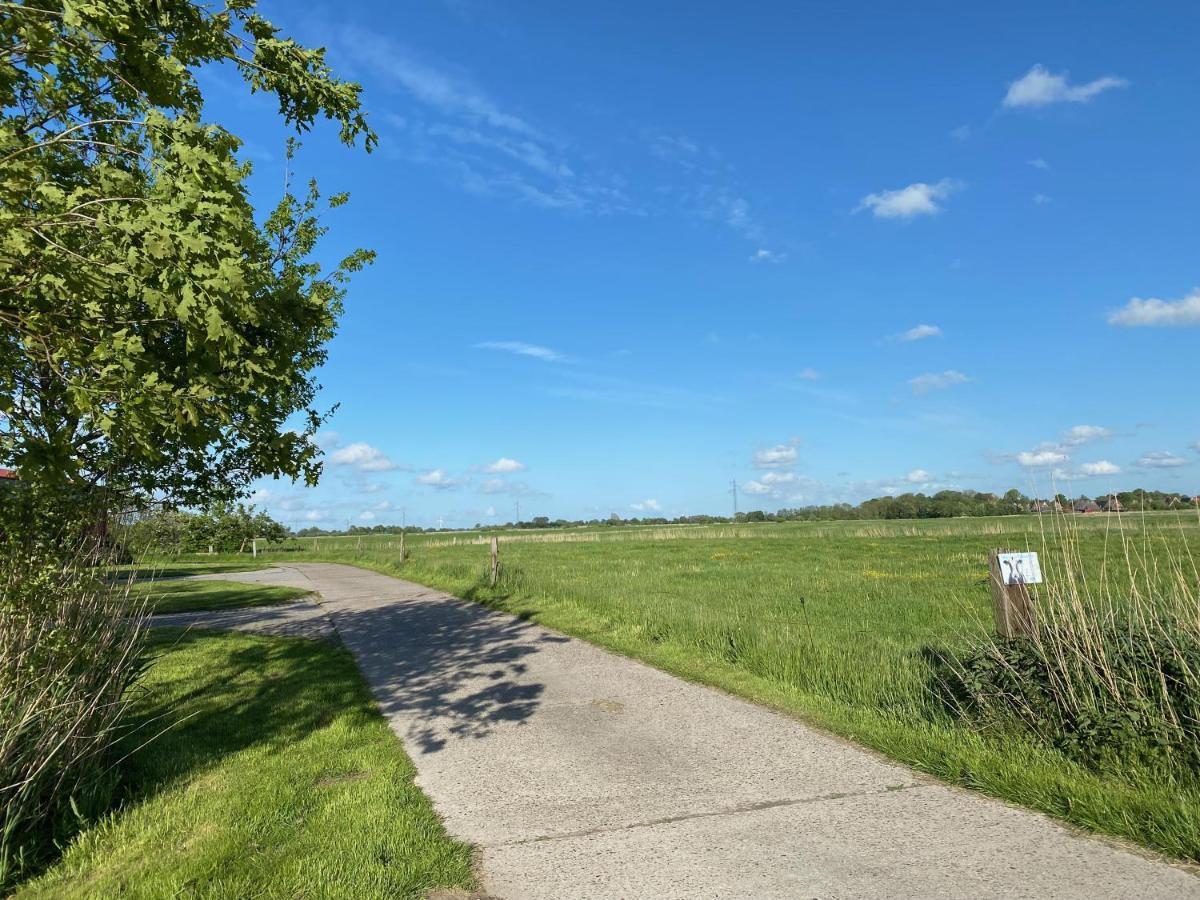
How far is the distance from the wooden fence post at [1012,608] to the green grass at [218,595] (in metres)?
15.6

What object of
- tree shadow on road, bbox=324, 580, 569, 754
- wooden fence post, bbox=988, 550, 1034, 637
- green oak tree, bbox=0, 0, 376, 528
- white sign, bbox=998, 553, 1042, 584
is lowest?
tree shadow on road, bbox=324, 580, 569, 754

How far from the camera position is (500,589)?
55.6ft

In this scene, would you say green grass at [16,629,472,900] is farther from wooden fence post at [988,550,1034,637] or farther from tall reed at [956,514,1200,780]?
wooden fence post at [988,550,1034,637]

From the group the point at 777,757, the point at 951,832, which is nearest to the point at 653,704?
the point at 777,757

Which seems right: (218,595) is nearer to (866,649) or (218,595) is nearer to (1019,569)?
(866,649)

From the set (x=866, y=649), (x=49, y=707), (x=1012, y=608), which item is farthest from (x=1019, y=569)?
(x=49, y=707)

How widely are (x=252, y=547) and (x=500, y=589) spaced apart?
4806 cm

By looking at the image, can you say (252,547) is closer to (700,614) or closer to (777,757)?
(700,614)

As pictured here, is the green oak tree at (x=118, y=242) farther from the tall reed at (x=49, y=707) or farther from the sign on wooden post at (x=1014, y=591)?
the sign on wooden post at (x=1014, y=591)

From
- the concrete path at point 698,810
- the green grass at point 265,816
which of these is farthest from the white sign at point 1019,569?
the green grass at point 265,816

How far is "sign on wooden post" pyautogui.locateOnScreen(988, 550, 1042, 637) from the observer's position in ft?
19.9

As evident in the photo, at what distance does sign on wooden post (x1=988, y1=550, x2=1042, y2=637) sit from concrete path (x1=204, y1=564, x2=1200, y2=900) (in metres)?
1.99

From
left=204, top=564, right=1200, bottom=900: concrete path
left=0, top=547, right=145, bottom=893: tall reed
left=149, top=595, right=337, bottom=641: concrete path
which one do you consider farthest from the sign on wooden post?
left=149, top=595, right=337, bottom=641: concrete path

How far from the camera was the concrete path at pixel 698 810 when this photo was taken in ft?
11.3
